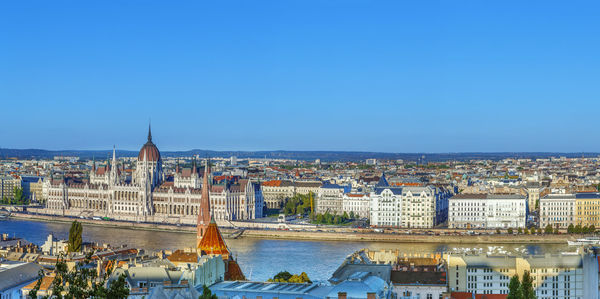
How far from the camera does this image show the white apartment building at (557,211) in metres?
35.2

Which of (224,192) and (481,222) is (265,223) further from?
(481,222)

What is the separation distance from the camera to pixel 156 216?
40812 mm

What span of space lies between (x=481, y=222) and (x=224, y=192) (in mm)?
11816

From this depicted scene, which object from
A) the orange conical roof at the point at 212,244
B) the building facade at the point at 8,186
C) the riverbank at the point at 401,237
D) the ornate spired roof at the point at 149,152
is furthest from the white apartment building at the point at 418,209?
the building facade at the point at 8,186

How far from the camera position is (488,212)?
35938 mm

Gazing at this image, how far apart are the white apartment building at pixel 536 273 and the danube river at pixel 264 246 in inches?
205

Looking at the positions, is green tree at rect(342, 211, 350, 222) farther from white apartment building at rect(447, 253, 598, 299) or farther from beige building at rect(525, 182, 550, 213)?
white apartment building at rect(447, 253, 598, 299)

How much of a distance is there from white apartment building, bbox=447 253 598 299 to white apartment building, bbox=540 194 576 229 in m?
20.7

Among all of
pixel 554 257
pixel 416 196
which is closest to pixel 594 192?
pixel 416 196

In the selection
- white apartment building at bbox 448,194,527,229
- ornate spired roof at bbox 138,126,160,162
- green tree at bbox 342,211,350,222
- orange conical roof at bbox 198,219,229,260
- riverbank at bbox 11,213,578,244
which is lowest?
riverbank at bbox 11,213,578,244

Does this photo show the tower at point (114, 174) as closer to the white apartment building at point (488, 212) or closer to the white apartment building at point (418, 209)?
the white apartment building at point (418, 209)

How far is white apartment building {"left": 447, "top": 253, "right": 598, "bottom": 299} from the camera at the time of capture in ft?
47.1

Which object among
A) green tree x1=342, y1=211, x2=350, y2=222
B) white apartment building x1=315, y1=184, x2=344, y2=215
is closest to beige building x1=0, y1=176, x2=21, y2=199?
white apartment building x1=315, y1=184, x2=344, y2=215

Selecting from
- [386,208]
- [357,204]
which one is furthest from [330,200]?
[386,208]
